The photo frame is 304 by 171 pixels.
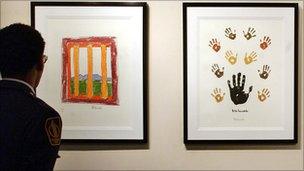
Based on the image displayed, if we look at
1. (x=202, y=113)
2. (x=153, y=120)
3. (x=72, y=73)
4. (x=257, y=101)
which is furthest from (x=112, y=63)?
(x=257, y=101)

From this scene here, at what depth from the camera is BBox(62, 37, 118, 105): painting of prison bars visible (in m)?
1.99

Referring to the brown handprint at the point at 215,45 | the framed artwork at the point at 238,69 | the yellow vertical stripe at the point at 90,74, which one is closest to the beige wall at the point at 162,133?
the framed artwork at the point at 238,69

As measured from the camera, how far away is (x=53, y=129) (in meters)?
1.09

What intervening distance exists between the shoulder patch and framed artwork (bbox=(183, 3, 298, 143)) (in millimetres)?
981

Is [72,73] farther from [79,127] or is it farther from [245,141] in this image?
[245,141]

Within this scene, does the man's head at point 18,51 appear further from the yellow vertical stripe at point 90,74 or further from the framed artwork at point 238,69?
the framed artwork at point 238,69

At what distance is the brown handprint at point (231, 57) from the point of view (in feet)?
6.56

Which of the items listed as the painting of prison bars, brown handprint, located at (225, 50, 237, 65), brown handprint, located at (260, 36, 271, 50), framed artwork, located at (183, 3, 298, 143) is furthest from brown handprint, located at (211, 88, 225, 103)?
the painting of prison bars

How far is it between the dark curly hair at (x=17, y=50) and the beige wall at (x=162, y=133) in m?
0.96

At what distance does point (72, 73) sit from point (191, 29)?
646 mm

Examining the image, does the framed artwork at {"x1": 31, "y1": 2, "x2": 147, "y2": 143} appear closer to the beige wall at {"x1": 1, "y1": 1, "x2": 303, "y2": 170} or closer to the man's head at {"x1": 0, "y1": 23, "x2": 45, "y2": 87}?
the beige wall at {"x1": 1, "y1": 1, "x2": 303, "y2": 170}

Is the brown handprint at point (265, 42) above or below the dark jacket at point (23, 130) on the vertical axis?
above

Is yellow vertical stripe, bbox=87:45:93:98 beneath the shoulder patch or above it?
above

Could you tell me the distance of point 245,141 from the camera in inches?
79.0
